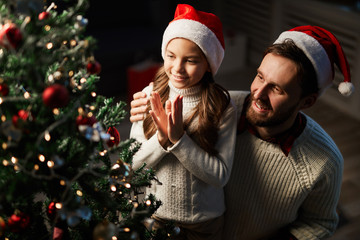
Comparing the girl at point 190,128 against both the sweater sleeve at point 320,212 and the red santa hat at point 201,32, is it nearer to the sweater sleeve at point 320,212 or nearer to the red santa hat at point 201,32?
the red santa hat at point 201,32

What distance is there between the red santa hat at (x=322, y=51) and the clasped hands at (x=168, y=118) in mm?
420

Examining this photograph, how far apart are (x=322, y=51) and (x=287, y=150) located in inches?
13.7

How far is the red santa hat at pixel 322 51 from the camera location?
1.07 m

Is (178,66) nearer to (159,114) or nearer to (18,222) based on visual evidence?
(159,114)

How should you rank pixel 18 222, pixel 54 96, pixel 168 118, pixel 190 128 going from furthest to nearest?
pixel 190 128 → pixel 168 118 → pixel 18 222 → pixel 54 96

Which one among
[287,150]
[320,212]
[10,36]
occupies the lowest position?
→ [320,212]

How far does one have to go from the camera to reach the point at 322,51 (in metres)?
1.08

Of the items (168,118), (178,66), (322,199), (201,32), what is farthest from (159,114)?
(322,199)

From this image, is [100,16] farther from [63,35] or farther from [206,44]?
[63,35]

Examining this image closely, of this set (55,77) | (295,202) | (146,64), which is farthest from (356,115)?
(55,77)

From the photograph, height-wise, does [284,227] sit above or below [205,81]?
below

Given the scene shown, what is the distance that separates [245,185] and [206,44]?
0.56m

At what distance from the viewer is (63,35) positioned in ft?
2.19

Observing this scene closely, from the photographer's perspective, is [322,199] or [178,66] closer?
[178,66]
